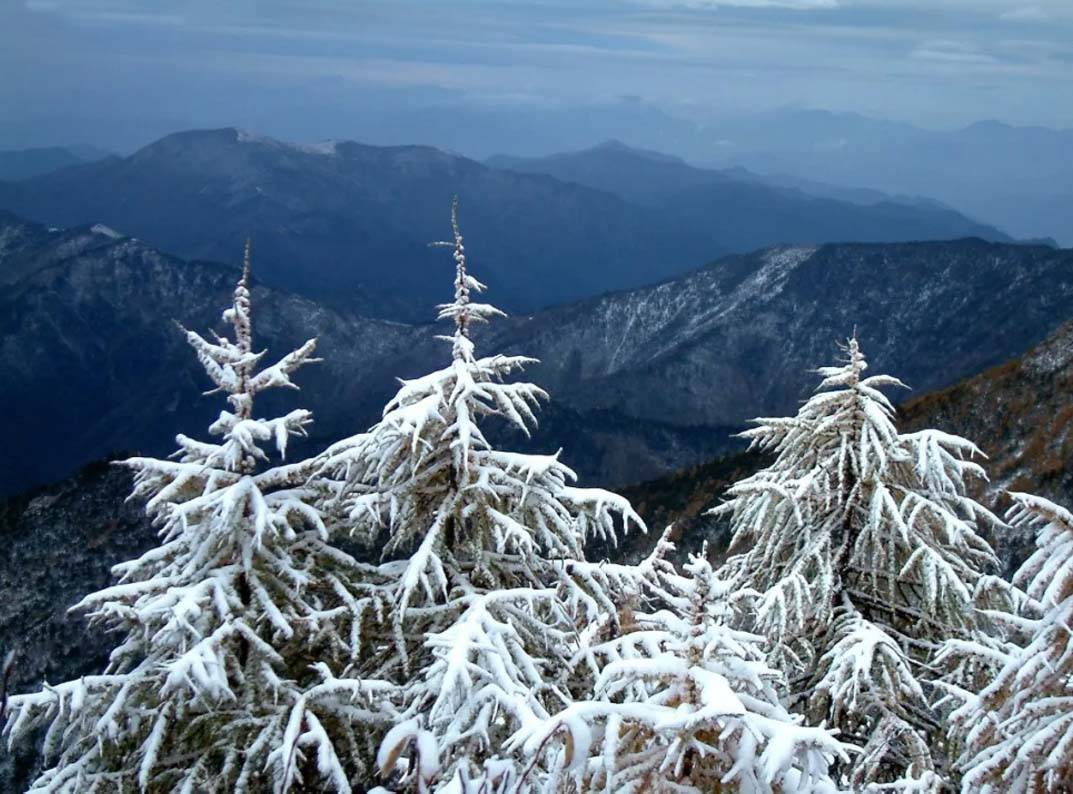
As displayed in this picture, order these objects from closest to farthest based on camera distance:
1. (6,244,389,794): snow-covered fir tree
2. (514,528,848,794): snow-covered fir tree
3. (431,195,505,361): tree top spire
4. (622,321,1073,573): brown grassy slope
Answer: (514,528,848,794): snow-covered fir tree
(6,244,389,794): snow-covered fir tree
(431,195,505,361): tree top spire
(622,321,1073,573): brown grassy slope

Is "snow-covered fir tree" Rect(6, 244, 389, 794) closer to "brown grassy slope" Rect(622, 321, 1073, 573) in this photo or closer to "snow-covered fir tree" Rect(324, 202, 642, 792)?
"snow-covered fir tree" Rect(324, 202, 642, 792)

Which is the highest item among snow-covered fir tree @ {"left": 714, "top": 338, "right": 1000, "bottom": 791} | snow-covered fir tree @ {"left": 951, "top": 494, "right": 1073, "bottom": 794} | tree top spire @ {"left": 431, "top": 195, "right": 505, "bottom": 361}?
tree top spire @ {"left": 431, "top": 195, "right": 505, "bottom": 361}

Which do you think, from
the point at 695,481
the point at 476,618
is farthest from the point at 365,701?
the point at 695,481

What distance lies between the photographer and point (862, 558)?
35.5ft

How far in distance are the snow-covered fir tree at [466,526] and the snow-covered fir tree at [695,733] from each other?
2.44m

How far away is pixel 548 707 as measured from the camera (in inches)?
301

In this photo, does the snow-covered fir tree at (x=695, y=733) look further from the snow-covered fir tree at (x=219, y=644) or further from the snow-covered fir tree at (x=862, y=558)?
the snow-covered fir tree at (x=862, y=558)

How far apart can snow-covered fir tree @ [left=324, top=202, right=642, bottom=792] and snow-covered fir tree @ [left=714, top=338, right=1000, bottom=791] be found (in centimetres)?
260

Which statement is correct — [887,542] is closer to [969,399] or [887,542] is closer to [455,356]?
[455,356]

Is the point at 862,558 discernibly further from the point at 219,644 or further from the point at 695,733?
the point at 219,644

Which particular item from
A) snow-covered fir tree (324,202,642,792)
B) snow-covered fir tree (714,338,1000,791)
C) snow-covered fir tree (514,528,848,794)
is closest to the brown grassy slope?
snow-covered fir tree (714,338,1000,791)

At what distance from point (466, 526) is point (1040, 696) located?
5.02m

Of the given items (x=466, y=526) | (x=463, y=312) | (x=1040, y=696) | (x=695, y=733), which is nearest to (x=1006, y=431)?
(x=466, y=526)

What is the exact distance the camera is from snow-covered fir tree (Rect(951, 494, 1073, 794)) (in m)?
4.84
